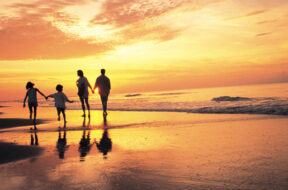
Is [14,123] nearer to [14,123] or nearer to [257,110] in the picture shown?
[14,123]

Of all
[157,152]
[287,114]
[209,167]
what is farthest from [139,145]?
[287,114]

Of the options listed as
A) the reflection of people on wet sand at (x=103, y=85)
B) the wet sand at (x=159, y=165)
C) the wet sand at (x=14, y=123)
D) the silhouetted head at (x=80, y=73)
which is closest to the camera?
the wet sand at (x=159, y=165)

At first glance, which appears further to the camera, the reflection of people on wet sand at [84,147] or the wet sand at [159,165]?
the reflection of people on wet sand at [84,147]

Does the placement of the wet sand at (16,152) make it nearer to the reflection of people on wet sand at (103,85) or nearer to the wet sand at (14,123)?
the wet sand at (14,123)

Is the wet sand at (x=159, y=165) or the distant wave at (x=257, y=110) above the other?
the distant wave at (x=257, y=110)

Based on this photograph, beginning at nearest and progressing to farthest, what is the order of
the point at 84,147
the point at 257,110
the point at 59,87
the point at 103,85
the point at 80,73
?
the point at 84,147 → the point at 59,87 → the point at 257,110 → the point at 80,73 → the point at 103,85

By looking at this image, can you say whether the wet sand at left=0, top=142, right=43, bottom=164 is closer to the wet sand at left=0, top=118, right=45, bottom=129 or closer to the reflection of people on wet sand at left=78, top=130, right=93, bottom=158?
the reflection of people on wet sand at left=78, top=130, right=93, bottom=158

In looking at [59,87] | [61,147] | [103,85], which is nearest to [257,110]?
[103,85]

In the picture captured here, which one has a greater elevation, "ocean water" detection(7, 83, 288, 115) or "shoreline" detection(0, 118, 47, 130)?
"ocean water" detection(7, 83, 288, 115)

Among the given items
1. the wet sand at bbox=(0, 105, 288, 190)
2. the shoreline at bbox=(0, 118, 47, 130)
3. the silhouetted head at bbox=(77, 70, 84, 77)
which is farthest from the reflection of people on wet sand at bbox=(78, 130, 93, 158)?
the silhouetted head at bbox=(77, 70, 84, 77)

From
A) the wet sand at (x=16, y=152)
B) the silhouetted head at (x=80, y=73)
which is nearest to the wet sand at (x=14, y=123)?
the silhouetted head at (x=80, y=73)

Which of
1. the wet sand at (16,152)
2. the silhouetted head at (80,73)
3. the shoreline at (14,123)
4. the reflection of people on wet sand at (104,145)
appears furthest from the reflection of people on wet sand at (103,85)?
the wet sand at (16,152)

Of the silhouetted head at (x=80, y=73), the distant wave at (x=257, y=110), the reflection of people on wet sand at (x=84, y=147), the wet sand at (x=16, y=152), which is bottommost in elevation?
the wet sand at (x=16, y=152)

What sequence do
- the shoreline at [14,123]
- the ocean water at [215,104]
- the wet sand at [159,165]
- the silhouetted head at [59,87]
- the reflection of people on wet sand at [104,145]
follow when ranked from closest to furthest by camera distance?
the wet sand at [159,165], the reflection of people on wet sand at [104,145], the shoreline at [14,123], the silhouetted head at [59,87], the ocean water at [215,104]
